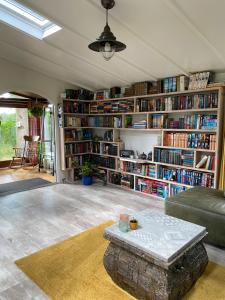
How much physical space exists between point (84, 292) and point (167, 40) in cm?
282

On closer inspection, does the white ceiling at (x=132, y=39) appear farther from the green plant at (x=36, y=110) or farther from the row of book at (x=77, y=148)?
the green plant at (x=36, y=110)

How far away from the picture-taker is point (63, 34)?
10.0 ft

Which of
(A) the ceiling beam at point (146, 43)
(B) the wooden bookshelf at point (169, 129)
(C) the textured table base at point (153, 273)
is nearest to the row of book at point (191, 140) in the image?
(B) the wooden bookshelf at point (169, 129)

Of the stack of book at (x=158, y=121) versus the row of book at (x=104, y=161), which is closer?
the stack of book at (x=158, y=121)

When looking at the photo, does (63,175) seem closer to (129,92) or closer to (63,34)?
(129,92)

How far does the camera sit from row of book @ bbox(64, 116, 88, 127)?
5152 mm

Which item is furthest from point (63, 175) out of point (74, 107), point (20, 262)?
point (20, 262)

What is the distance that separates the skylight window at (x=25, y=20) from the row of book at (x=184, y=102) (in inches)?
80.8

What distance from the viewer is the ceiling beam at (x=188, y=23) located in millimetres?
2176

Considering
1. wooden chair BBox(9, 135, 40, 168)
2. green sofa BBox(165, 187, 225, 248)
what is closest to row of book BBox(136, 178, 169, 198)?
green sofa BBox(165, 187, 225, 248)

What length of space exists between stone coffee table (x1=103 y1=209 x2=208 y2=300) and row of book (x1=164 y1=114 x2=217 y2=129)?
199 cm

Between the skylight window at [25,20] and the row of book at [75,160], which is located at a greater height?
the skylight window at [25,20]

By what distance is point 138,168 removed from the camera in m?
4.65

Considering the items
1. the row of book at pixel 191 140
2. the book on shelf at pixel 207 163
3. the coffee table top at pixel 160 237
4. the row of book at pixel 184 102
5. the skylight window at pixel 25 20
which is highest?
the skylight window at pixel 25 20
